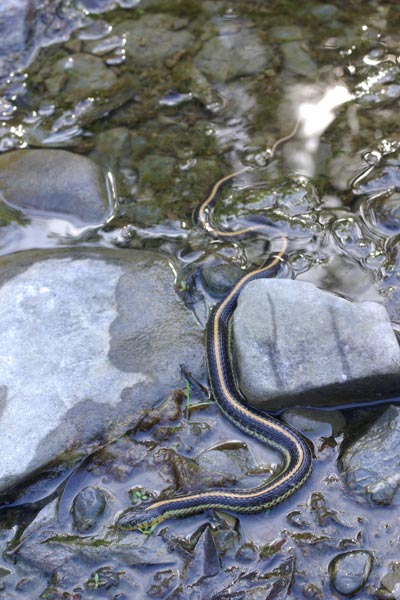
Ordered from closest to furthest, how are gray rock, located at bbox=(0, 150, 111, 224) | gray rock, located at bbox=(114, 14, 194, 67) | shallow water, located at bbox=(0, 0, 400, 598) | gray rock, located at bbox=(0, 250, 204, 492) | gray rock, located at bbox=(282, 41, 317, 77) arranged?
1. shallow water, located at bbox=(0, 0, 400, 598)
2. gray rock, located at bbox=(0, 250, 204, 492)
3. gray rock, located at bbox=(0, 150, 111, 224)
4. gray rock, located at bbox=(282, 41, 317, 77)
5. gray rock, located at bbox=(114, 14, 194, 67)

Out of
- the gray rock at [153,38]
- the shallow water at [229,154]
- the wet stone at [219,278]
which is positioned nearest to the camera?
the shallow water at [229,154]

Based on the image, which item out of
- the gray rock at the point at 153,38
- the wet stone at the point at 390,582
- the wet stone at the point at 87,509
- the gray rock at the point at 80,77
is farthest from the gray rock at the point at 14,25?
the wet stone at the point at 390,582

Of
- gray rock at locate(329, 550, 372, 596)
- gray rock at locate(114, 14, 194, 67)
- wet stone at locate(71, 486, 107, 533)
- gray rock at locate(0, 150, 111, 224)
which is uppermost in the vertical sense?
gray rock at locate(114, 14, 194, 67)

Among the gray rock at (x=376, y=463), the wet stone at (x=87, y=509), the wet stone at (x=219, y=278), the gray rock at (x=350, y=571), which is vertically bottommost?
the gray rock at (x=350, y=571)

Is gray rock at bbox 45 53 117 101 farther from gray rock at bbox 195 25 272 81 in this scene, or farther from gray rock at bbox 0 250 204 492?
gray rock at bbox 0 250 204 492

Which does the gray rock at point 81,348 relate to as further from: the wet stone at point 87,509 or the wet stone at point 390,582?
the wet stone at point 390,582

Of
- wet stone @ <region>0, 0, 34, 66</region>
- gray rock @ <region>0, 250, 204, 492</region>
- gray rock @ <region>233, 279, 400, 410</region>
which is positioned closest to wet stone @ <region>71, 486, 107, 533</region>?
gray rock @ <region>0, 250, 204, 492</region>

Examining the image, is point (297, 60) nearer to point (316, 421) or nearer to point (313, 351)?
point (313, 351)
